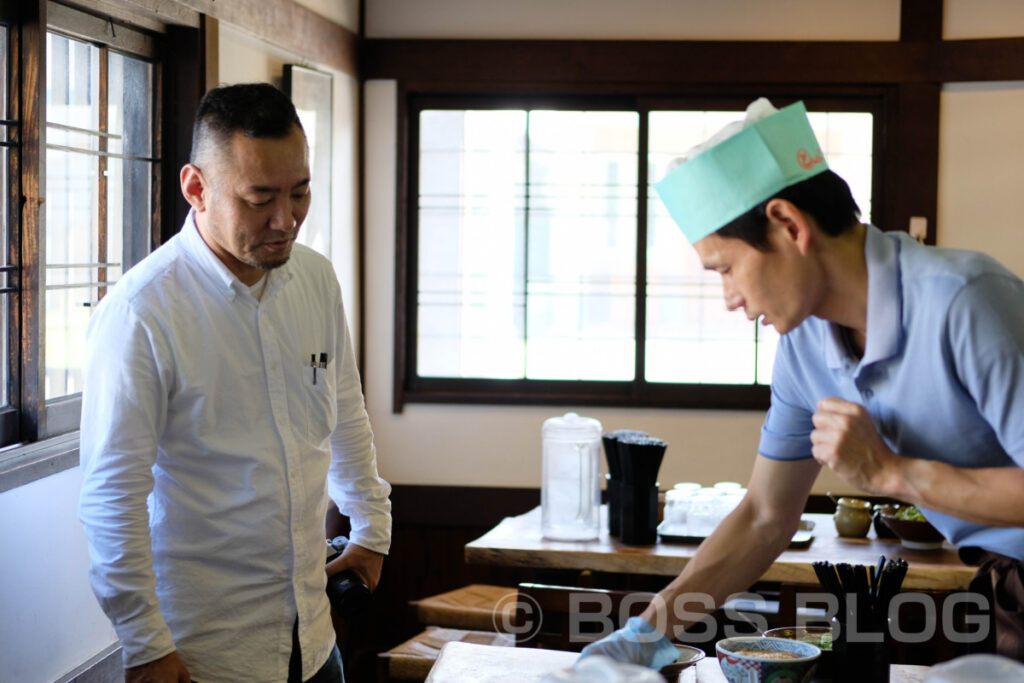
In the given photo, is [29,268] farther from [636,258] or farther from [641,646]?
[636,258]

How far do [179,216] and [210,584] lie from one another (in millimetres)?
1716

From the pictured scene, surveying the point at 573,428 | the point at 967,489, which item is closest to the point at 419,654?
the point at 573,428

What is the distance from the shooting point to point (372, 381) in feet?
17.0

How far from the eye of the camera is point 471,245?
204 inches

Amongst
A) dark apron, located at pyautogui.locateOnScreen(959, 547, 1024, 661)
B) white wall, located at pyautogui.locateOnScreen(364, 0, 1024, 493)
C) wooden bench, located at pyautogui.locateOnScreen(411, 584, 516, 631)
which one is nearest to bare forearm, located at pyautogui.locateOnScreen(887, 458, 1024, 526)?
dark apron, located at pyautogui.locateOnScreen(959, 547, 1024, 661)

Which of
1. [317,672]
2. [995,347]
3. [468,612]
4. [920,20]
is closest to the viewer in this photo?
[995,347]

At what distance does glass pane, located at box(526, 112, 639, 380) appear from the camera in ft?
16.7

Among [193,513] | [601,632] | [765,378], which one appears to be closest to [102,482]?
[193,513]

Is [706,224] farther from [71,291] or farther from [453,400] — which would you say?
[453,400]

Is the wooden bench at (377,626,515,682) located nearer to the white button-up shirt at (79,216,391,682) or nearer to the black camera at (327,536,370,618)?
the black camera at (327,536,370,618)

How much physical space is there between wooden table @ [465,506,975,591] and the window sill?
3.80 ft

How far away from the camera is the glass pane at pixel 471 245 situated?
5133mm

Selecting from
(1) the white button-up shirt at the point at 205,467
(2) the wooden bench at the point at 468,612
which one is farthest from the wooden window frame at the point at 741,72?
(1) the white button-up shirt at the point at 205,467

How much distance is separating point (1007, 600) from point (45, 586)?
7.08ft
